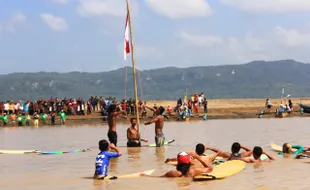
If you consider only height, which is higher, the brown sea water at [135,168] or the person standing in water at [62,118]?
the person standing in water at [62,118]

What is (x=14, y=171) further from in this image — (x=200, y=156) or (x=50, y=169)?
(x=200, y=156)

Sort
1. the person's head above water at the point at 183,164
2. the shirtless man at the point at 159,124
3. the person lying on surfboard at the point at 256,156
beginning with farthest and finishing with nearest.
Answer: the shirtless man at the point at 159,124, the person lying on surfboard at the point at 256,156, the person's head above water at the point at 183,164

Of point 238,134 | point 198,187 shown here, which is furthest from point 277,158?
point 238,134

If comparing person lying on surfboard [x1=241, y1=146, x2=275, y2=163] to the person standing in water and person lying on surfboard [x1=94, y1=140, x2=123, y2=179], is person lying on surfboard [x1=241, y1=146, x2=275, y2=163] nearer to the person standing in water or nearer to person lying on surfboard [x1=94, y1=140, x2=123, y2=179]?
person lying on surfboard [x1=94, y1=140, x2=123, y2=179]

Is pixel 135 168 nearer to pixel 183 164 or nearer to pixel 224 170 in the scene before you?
pixel 183 164

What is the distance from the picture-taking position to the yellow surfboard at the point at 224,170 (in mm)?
14078

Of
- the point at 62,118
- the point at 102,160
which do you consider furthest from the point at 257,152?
the point at 62,118

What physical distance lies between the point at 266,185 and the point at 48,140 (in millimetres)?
18281

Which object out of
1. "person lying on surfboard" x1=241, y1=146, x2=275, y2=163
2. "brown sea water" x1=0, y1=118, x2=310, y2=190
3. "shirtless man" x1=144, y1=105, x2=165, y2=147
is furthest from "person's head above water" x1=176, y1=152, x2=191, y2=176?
"shirtless man" x1=144, y1=105, x2=165, y2=147

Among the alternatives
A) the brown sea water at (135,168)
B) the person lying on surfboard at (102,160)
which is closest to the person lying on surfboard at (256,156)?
the brown sea water at (135,168)

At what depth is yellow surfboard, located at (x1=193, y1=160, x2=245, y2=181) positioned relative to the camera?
14.1 metres

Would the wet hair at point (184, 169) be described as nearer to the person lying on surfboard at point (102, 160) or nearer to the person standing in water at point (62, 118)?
the person lying on surfboard at point (102, 160)

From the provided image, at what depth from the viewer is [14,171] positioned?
57.4ft

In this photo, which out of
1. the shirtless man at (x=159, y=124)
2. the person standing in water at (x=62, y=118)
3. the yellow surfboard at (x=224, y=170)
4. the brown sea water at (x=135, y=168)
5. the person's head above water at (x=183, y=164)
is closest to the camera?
the brown sea water at (x=135, y=168)
